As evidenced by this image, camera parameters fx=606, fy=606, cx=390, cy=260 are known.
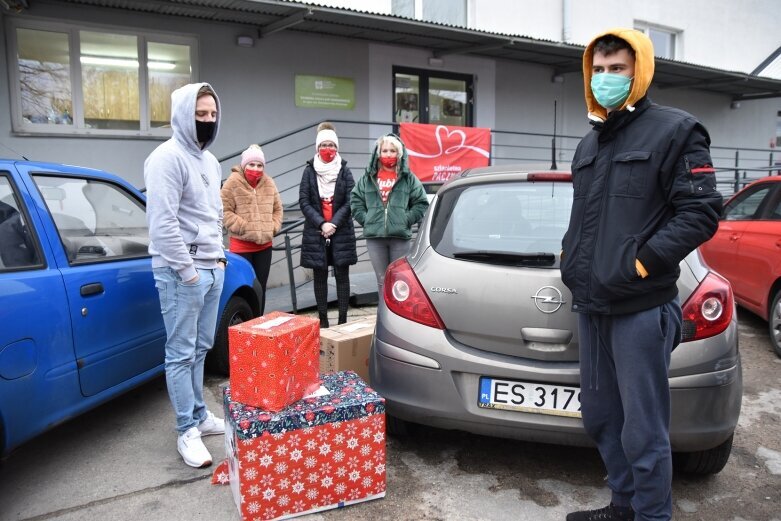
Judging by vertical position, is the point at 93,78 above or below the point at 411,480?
above

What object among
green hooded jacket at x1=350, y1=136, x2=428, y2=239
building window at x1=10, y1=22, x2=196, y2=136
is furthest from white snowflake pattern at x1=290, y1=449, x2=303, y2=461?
building window at x1=10, y1=22, x2=196, y2=136

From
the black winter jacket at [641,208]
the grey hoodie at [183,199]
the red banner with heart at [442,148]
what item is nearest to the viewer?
the black winter jacket at [641,208]

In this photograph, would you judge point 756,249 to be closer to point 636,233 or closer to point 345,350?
point 345,350

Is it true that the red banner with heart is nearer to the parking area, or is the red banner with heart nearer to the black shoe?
the parking area

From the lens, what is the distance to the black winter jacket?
192 cm

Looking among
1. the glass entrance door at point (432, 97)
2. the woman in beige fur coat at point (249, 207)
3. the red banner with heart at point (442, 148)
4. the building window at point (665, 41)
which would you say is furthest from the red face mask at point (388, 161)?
the building window at point (665, 41)

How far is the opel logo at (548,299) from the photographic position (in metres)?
2.59

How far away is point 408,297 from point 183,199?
1.18 m

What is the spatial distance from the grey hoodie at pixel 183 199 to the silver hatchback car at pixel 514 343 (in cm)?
94

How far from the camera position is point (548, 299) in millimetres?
2594

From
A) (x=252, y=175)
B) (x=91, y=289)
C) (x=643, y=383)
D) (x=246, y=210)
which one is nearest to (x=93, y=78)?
(x=252, y=175)

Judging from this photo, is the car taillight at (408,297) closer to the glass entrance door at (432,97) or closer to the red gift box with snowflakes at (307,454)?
the red gift box with snowflakes at (307,454)

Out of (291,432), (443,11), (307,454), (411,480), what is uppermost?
(443,11)

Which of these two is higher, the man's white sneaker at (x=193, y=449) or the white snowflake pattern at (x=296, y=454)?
the white snowflake pattern at (x=296, y=454)
